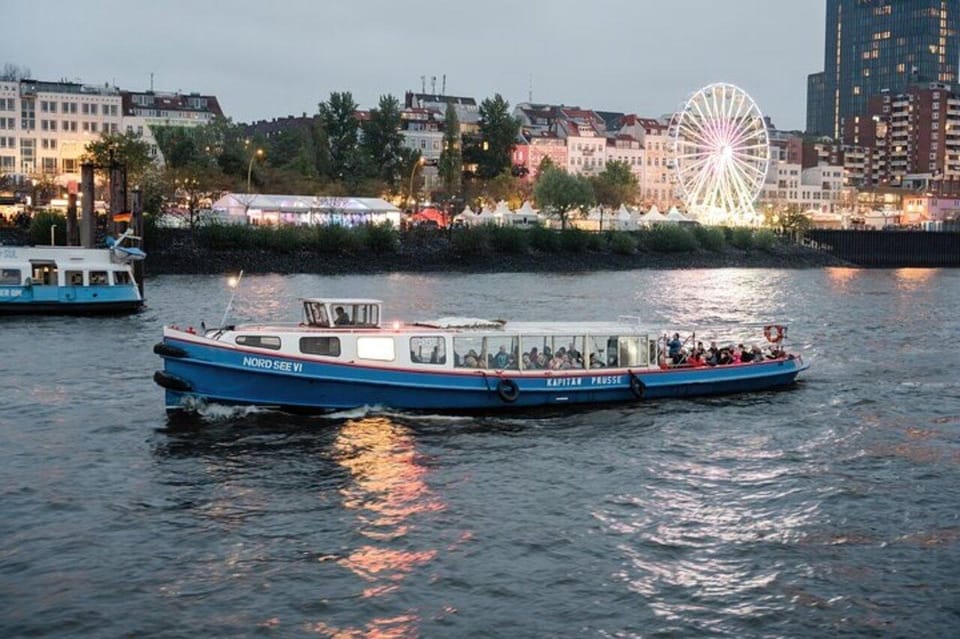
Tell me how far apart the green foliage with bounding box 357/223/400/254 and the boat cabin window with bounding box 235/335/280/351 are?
86.8 m

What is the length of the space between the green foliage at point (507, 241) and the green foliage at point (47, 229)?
47.0 meters

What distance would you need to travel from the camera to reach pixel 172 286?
89.4 meters

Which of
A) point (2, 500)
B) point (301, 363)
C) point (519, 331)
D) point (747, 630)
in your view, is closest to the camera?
point (747, 630)

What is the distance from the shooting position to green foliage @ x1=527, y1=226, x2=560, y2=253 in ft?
440

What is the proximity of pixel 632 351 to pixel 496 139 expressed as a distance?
479 ft

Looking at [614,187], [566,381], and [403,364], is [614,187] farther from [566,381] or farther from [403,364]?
[403,364]

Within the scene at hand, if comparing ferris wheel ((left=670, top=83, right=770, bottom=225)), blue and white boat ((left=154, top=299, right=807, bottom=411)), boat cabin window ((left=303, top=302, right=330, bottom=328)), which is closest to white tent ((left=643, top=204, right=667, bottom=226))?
ferris wheel ((left=670, top=83, right=770, bottom=225))

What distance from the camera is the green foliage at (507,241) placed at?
130m

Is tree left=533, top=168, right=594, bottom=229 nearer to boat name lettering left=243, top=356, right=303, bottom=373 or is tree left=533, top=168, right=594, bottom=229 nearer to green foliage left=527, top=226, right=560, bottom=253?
green foliage left=527, top=226, right=560, bottom=253

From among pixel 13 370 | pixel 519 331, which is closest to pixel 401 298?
pixel 13 370

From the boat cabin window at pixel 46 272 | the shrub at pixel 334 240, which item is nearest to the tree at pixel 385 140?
the shrub at pixel 334 240

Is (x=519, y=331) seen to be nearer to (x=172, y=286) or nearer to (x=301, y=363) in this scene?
(x=301, y=363)

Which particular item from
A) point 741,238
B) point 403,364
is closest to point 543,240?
point 741,238

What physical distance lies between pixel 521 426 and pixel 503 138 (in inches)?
5907
